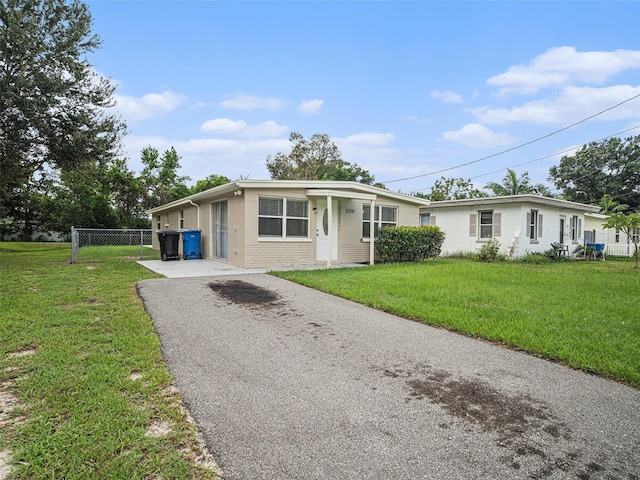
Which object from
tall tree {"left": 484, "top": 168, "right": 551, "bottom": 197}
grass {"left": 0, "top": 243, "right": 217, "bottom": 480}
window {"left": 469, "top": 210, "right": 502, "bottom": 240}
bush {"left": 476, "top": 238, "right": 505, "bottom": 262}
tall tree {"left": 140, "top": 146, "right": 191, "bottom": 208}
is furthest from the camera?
tall tree {"left": 140, "top": 146, "right": 191, "bottom": 208}

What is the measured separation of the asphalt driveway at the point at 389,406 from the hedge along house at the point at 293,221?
20.2 feet

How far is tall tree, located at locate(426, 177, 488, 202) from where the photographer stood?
107ft

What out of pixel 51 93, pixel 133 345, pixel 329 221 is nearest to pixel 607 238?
pixel 329 221

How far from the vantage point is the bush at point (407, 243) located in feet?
39.5

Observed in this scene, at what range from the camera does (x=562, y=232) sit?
58.7 feet

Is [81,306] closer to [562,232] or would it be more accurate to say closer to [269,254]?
[269,254]

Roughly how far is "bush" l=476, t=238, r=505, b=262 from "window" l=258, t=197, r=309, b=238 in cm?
802

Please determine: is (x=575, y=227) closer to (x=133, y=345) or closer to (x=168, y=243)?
(x=168, y=243)

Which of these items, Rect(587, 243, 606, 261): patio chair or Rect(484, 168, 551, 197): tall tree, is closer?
Rect(587, 243, 606, 261): patio chair

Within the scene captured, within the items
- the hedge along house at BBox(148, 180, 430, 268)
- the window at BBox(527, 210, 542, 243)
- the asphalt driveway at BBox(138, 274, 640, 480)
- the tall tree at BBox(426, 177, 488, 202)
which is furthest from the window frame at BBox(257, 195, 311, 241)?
the tall tree at BBox(426, 177, 488, 202)

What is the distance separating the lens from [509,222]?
15453 millimetres

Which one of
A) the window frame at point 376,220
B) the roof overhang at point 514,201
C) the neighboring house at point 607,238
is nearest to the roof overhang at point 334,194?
the window frame at point 376,220

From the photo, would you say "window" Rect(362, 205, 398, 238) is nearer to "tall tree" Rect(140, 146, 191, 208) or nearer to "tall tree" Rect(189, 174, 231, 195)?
"tall tree" Rect(189, 174, 231, 195)

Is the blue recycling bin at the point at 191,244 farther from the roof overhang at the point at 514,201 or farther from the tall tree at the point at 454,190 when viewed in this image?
the tall tree at the point at 454,190
